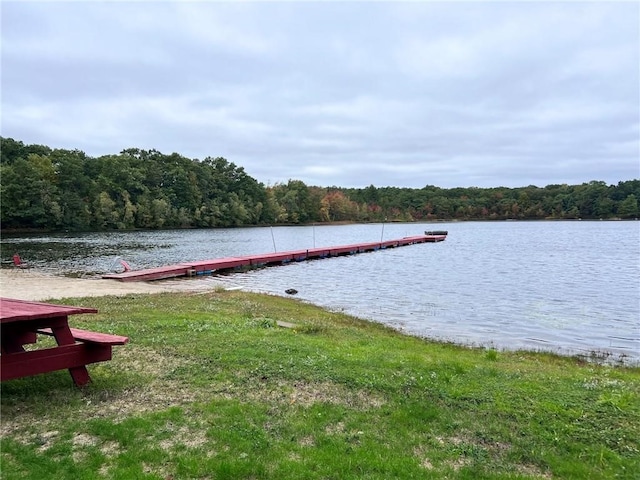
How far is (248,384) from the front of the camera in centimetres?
579

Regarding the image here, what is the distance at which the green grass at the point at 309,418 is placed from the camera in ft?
12.8

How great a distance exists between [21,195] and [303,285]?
5767 cm

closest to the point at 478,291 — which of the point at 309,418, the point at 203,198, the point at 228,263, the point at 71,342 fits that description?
the point at 228,263

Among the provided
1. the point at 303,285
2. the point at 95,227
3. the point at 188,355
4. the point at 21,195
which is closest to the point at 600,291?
the point at 303,285

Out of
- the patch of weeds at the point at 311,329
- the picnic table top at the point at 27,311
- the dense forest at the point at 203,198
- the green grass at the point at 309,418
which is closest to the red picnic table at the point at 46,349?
the picnic table top at the point at 27,311

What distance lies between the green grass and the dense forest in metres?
66.0

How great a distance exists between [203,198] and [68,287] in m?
89.7

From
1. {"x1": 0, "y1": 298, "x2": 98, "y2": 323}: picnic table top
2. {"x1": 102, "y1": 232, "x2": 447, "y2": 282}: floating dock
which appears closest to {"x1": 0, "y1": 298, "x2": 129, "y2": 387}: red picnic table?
{"x1": 0, "y1": 298, "x2": 98, "y2": 323}: picnic table top

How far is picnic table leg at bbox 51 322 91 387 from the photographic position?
5.31m

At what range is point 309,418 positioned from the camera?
4844mm

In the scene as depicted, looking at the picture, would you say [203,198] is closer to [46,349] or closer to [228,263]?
[228,263]

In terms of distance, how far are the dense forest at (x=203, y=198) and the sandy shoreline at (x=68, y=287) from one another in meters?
48.1

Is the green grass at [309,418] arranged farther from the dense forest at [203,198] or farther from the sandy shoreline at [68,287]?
the dense forest at [203,198]

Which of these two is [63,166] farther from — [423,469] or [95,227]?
[423,469]
